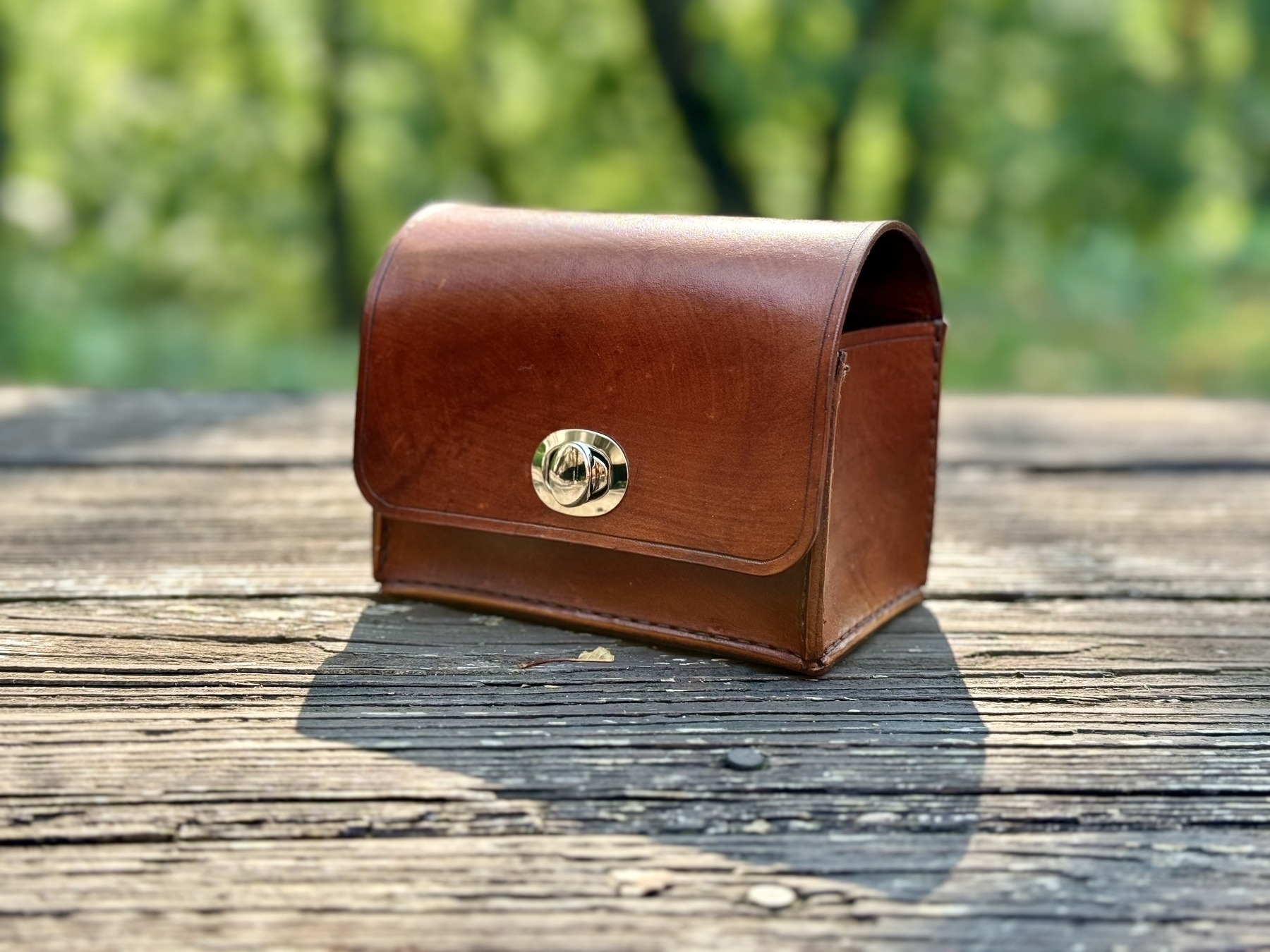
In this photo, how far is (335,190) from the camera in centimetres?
898

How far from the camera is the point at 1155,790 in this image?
105 centimetres

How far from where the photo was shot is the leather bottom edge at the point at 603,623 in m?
1.30

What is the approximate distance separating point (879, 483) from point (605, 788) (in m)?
→ 0.55

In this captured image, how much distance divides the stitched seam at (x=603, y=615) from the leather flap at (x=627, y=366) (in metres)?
0.06

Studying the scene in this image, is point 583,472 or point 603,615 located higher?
point 583,472

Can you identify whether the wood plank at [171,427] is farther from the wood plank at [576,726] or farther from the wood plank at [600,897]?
the wood plank at [600,897]

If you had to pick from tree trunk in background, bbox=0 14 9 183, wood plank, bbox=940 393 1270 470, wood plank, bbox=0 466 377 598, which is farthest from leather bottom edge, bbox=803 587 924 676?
tree trunk in background, bbox=0 14 9 183

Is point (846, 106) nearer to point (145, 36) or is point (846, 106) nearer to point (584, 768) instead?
point (145, 36)

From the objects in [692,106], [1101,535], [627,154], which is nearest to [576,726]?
[1101,535]

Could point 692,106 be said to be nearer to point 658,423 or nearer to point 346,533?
point 346,533

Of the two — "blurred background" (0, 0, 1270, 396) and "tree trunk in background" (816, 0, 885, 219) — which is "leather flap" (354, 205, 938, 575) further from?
"tree trunk in background" (816, 0, 885, 219)

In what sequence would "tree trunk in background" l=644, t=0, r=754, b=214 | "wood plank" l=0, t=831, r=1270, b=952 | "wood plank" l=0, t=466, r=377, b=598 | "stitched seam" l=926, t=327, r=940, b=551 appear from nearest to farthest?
"wood plank" l=0, t=831, r=1270, b=952, "stitched seam" l=926, t=327, r=940, b=551, "wood plank" l=0, t=466, r=377, b=598, "tree trunk in background" l=644, t=0, r=754, b=214

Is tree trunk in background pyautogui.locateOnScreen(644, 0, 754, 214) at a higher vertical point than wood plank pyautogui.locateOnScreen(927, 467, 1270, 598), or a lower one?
higher

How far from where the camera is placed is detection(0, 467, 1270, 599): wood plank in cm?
161
